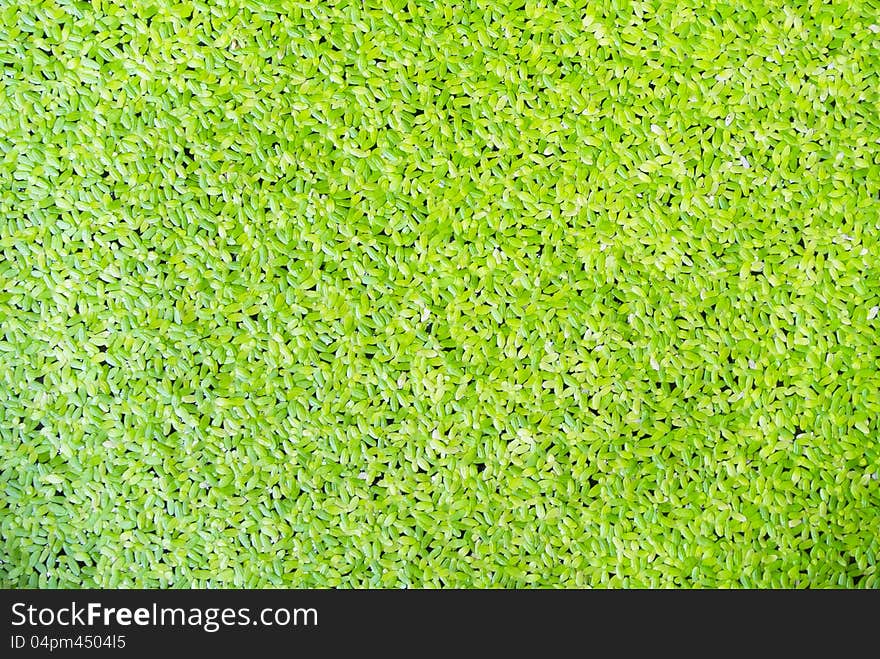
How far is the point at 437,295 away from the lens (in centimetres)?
137

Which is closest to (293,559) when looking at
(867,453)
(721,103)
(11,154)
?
(11,154)

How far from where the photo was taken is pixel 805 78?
4.68ft

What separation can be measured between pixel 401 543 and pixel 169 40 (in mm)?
1165

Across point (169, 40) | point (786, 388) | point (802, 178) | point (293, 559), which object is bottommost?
point (293, 559)

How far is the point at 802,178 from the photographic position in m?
1.41

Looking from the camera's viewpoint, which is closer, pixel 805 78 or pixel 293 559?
pixel 293 559

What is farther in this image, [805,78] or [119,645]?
[805,78]

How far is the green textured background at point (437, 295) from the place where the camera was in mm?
1327

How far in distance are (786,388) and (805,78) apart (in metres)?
0.68

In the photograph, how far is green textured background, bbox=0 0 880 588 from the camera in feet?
4.35

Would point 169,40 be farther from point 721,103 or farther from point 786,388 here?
point 786,388

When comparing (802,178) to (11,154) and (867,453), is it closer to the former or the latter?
(867,453)

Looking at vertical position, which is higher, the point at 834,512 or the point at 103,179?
the point at 103,179

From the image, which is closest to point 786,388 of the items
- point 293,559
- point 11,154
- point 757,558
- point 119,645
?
point 757,558
